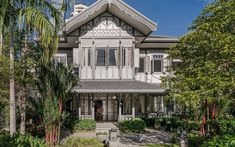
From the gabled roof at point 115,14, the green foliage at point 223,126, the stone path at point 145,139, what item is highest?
the gabled roof at point 115,14

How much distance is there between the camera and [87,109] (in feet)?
87.0

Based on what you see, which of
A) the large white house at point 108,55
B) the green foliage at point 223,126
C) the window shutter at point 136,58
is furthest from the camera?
the window shutter at point 136,58

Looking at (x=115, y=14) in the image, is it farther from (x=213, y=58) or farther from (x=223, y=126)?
(x=213, y=58)

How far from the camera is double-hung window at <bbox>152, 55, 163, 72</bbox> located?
1093 inches

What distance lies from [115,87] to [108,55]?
10.4 feet

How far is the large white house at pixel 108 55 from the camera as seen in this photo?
2339 centimetres

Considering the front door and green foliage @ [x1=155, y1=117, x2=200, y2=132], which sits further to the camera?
the front door

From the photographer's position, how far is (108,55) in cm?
2488

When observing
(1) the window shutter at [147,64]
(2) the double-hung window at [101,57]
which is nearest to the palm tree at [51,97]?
(2) the double-hung window at [101,57]

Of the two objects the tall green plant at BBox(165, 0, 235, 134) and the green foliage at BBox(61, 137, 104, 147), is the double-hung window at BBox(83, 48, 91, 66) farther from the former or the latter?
the tall green plant at BBox(165, 0, 235, 134)

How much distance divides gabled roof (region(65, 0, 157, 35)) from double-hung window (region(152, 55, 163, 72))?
375 cm

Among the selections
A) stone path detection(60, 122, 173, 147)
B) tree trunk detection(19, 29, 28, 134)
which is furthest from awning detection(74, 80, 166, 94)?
tree trunk detection(19, 29, 28, 134)

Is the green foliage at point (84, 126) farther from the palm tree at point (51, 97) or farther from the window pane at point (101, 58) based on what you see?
the palm tree at point (51, 97)

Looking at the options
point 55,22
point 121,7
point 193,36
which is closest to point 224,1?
point 193,36
